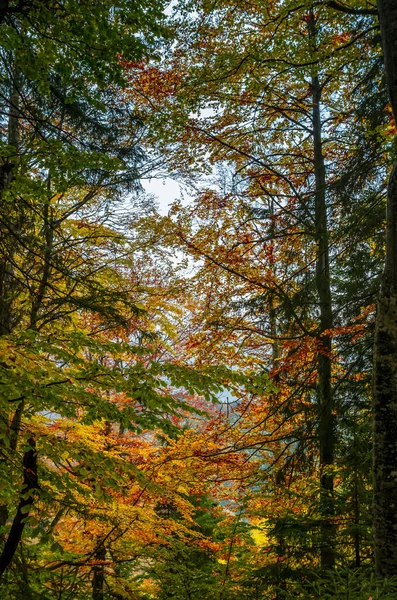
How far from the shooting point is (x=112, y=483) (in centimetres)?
354

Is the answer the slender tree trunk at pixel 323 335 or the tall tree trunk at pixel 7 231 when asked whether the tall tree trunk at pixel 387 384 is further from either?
the tall tree trunk at pixel 7 231

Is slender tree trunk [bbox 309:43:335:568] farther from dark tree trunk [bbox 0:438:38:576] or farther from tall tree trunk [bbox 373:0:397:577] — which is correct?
dark tree trunk [bbox 0:438:38:576]

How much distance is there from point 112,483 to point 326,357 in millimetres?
3800

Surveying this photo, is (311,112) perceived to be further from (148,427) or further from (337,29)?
(148,427)

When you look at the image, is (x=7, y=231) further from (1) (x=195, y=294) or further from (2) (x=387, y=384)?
(2) (x=387, y=384)

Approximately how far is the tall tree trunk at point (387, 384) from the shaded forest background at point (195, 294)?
0.01 m

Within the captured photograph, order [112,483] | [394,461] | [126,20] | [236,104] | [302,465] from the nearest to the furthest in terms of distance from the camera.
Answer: [394,461] → [112,483] → [126,20] → [302,465] → [236,104]

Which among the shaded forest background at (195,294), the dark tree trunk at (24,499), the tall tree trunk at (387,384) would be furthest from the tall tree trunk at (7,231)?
the tall tree trunk at (387,384)

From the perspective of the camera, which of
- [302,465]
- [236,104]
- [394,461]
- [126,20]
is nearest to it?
[394,461]

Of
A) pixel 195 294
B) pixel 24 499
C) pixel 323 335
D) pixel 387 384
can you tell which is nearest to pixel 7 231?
pixel 24 499

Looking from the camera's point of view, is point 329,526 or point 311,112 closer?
point 329,526

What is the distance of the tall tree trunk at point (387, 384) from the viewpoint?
2.63m

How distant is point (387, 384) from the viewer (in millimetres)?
2820

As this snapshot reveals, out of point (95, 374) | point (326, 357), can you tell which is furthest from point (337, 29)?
point (95, 374)
